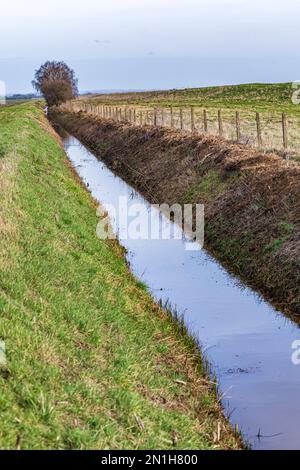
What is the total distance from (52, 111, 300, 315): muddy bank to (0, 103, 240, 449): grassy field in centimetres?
283

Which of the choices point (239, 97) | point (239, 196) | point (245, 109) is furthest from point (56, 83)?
point (239, 196)

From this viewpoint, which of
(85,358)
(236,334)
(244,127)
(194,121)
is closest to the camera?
(85,358)

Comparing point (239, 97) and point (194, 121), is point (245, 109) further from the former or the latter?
point (239, 97)

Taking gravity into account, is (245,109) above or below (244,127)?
above

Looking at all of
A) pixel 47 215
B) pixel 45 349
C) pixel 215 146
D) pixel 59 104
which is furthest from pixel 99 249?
pixel 59 104

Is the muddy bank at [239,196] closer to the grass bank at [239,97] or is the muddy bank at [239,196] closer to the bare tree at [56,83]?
the grass bank at [239,97]

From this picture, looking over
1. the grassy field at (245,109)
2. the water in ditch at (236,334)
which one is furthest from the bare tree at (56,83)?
the water in ditch at (236,334)

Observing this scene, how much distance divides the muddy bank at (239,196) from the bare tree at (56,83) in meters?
82.2

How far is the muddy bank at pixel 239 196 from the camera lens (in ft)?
48.6

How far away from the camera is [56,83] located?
114000 millimetres

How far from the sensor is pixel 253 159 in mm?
21406

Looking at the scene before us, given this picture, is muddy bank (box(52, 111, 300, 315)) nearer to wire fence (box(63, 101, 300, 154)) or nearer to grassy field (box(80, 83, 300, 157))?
wire fence (box(63, 101, 300, 154))

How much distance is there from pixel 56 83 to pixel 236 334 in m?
106

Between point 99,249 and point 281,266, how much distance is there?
3.85 m
